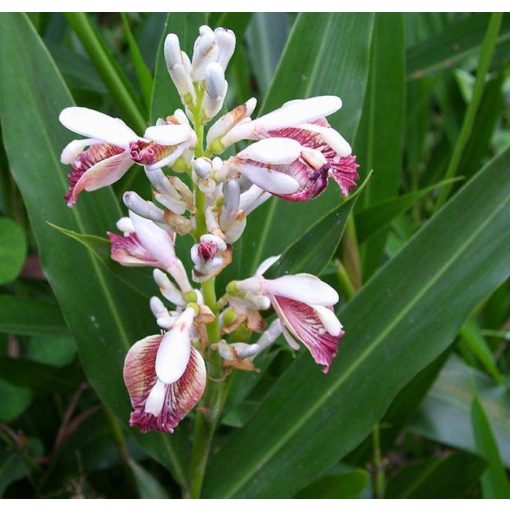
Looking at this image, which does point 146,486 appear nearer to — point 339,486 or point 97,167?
point 339,486

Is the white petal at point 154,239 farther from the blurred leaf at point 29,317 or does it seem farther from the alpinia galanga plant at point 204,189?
the blurred leaf at point 29,317

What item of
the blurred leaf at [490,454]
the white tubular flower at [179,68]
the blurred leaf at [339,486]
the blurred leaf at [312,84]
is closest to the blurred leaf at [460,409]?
the blurred leaf at [490,454]

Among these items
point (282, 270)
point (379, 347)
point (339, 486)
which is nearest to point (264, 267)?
point (282, 270)

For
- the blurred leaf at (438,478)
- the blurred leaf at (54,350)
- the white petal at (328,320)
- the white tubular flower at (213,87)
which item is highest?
the white tubular flower at (213,87)

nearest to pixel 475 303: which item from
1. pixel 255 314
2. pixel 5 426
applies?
pixel 255 314

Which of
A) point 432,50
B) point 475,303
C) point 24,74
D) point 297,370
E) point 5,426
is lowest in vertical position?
point 5,426

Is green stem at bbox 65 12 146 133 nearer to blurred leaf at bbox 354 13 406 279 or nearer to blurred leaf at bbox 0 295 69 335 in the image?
blurred leaf at bbox 0 295 69 335

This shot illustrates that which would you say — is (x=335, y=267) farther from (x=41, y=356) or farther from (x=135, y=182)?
(x=41, y=356)
